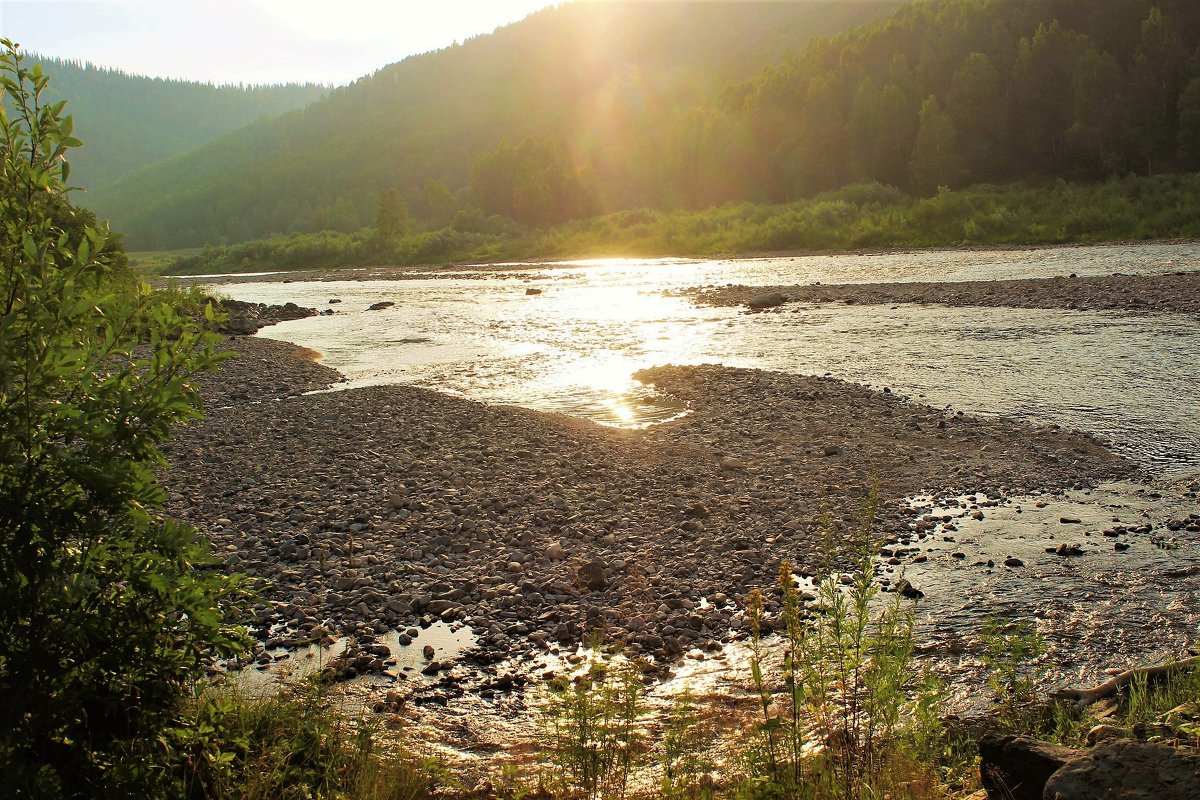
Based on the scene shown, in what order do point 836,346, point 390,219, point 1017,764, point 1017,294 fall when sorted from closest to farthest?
point 1017,764 → point 836,346 → point 1017,294 → point 390,219

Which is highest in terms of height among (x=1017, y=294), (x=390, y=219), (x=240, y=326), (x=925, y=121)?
(x=925, y=121)

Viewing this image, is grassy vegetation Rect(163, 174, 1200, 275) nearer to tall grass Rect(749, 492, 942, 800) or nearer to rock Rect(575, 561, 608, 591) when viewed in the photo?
rock Rect(575, 561, 608, 591)

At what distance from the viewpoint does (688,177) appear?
117 metres

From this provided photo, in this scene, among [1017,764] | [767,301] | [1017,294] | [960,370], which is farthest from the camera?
[767,301]

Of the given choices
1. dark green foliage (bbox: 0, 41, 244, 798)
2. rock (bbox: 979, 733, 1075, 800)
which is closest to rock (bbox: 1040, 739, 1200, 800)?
rock (bbox: 979, 733, 1075, 800)

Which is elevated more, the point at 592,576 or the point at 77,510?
the point at 77,510

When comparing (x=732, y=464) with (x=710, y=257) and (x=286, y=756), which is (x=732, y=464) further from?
(x=710, y=257)

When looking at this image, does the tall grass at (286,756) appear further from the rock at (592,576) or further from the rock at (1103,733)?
the rock at (1103,733)

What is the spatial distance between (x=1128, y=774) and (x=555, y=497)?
842 centimetres

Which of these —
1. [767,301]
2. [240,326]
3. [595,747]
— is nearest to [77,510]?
[595,747]

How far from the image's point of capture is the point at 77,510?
4469 millimetres

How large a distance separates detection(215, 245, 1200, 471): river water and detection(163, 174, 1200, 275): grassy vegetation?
9.59 metres

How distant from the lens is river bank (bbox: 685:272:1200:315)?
28.0 m

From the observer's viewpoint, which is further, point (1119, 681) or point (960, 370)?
point (960, 370)
